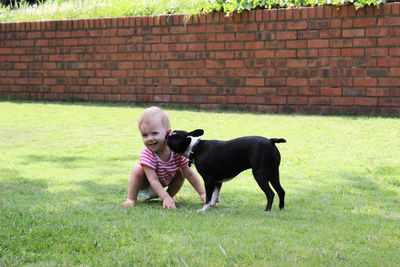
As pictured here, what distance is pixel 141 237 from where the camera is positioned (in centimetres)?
354

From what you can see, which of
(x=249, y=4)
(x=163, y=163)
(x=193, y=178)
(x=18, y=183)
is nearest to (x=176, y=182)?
(x=193, y=178)

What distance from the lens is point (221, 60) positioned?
11.8 metres

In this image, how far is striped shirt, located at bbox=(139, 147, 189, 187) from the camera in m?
4.91

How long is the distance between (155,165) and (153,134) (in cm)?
28

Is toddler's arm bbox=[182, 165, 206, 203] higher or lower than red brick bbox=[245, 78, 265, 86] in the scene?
lower

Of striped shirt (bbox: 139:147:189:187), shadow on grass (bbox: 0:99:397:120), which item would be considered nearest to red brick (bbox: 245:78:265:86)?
shadow on grass (bbox: 0:99:397:120)

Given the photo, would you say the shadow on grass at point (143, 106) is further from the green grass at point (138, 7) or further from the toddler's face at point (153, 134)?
the toddler's face at point (153, 134)

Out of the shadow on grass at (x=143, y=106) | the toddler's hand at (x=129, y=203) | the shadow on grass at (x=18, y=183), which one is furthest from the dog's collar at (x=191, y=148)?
the shadow on grass at (x=143, y=106)

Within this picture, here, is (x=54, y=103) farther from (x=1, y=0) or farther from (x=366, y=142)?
(x=1, y=0)

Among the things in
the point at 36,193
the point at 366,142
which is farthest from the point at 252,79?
the point at 36,193

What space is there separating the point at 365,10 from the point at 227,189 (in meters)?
6.29

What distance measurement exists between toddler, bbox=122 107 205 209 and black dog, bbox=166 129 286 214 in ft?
0.89

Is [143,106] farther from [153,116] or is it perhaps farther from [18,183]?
[153,116]

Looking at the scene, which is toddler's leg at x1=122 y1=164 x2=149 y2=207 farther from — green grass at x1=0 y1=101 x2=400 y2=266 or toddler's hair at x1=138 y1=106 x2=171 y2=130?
toddler's hair at x1=138 y1=106 x2=171 y2=130
